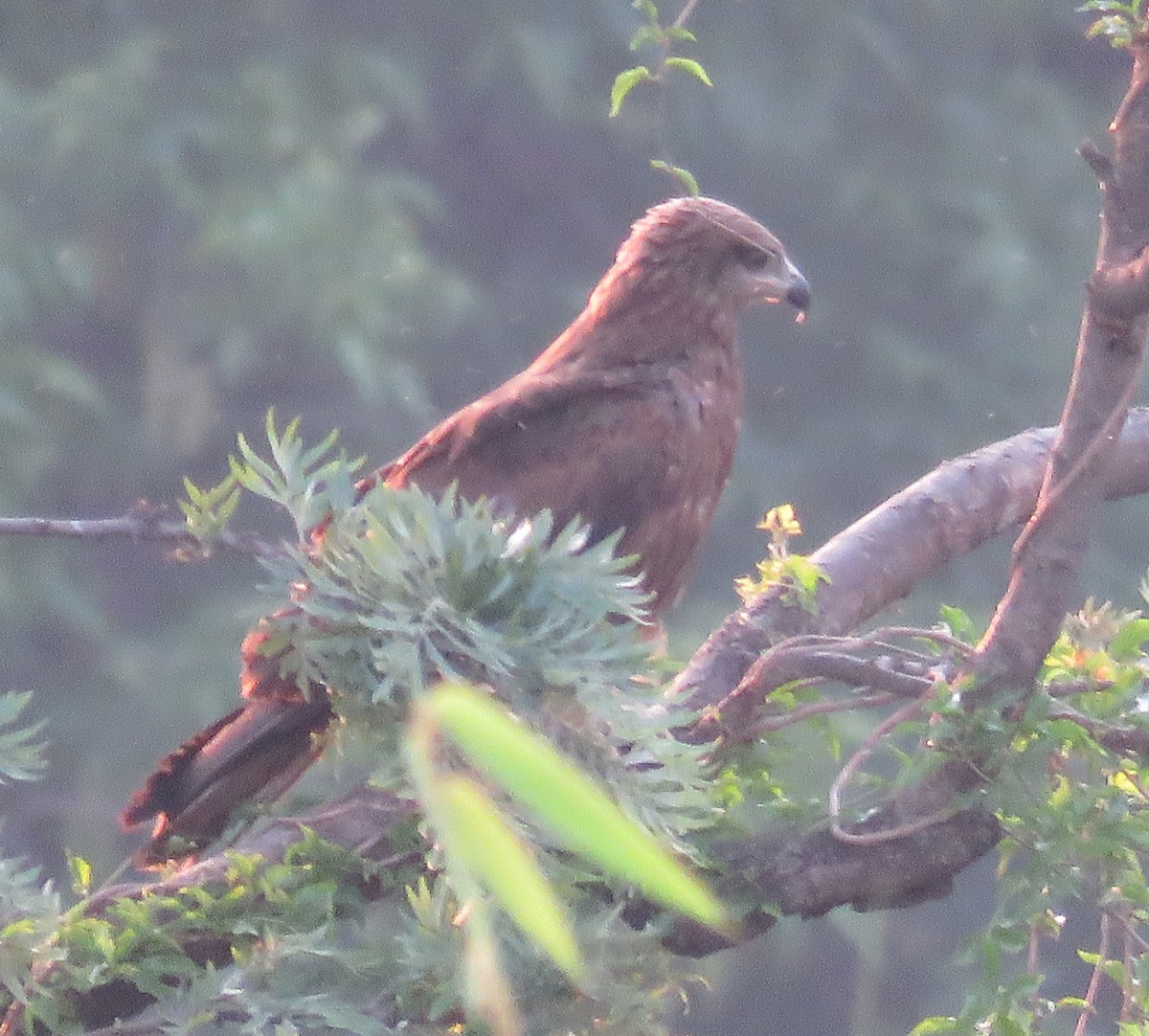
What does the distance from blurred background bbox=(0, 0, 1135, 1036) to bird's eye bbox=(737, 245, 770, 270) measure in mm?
2474

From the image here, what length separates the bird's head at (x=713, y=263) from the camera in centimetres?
301

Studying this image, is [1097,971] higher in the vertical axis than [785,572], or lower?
lower

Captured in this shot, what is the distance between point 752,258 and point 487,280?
3.68 metres

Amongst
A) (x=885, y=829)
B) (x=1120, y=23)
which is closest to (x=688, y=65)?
(x=1120, y=23)

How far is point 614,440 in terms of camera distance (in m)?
2.72

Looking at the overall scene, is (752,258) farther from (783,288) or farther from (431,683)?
(431,683)

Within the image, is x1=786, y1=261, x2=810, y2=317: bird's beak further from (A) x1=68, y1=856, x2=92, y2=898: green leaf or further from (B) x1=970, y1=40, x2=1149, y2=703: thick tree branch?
(A) x1=68, y1=856, x2=92, y2=898: green leaf

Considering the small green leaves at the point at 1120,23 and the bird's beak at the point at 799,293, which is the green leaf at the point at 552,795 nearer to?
the small green leaves at the point at 1120,23

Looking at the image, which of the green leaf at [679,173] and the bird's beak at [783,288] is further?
the bird's beak at [783,288]

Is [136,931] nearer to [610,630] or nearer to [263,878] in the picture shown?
[263,878]

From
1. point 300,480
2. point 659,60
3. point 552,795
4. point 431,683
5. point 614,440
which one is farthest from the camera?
point 614,440

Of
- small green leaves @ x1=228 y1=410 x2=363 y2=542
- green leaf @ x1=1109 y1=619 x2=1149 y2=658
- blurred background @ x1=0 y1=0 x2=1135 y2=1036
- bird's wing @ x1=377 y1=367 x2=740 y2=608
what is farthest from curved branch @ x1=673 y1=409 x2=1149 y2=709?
blurred background @ x1=0 y1=0 x2=1135 y2=1036

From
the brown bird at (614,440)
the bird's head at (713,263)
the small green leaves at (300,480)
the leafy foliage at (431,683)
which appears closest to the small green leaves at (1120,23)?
the leafy foliage at (431,683)

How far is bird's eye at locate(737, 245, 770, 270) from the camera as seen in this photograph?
3043 mm
